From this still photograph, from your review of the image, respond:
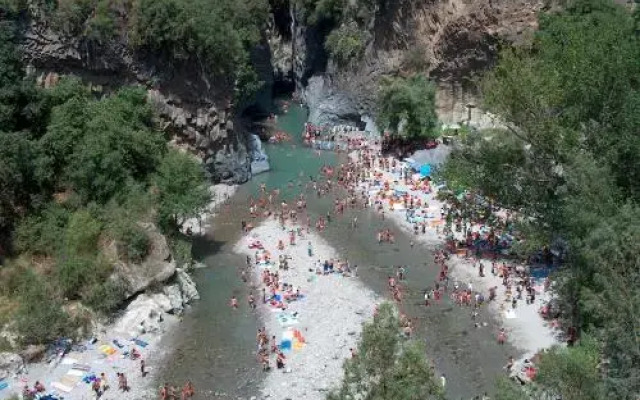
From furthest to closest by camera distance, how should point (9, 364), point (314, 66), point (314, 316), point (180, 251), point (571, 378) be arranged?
point (314, 66) → point (180, 251) → point (314, 316) → point (9, 364) → point (571, 378)

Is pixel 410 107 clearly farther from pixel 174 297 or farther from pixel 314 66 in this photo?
pixel 174 297

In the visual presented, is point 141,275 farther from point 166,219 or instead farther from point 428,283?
point 428,283

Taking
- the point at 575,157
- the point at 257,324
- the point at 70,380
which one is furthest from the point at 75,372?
the point at 575,157

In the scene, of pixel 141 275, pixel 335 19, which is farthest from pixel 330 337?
pixel 335 19

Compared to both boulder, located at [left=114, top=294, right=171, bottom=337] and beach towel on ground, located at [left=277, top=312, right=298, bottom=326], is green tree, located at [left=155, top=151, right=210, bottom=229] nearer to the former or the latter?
boulder, located at [left=114, top=294, right=171, bottom=337]

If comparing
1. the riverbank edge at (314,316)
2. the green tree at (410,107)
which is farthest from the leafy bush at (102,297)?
the green tree at (410,107)

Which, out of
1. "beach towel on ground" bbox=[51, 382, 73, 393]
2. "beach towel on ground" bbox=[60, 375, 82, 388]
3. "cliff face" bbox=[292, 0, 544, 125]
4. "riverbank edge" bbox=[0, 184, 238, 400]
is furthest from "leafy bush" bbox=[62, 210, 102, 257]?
"cliff face" bbox=[292, 0, 544, 125]

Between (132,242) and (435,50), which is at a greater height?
(435,50)
